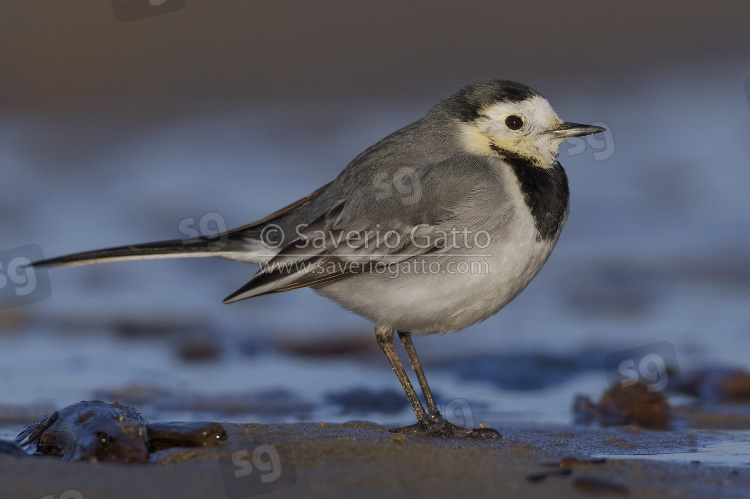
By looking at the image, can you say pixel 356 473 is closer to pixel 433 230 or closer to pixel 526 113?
pixel 433 230

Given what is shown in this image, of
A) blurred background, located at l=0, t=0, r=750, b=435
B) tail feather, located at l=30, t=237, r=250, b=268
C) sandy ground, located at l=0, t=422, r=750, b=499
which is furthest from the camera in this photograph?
blurred background, located at l=0, t=0, r=750, b=435

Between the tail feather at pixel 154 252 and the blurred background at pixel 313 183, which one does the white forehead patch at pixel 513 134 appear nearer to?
the blurred background at pixel 313 183

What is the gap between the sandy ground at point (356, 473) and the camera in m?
4.87

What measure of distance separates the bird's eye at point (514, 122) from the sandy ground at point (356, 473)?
241 centimetres

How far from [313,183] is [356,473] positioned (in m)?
8.49

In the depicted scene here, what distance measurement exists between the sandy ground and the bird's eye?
2.41 m

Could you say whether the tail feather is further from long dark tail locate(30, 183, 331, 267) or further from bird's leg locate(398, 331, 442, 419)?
bird's leg locate(398, 331, 442, 419)

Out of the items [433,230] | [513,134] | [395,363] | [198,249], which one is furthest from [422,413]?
[513,134]

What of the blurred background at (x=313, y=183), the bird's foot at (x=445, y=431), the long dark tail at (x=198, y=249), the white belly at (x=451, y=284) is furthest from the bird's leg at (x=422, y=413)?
the long dark tail at (x=198, y=249)

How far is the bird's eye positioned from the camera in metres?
7.49

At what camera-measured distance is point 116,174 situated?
48.0 feet

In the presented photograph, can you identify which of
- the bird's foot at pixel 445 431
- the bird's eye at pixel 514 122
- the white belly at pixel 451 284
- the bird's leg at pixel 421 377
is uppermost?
the bird's eye at pixel 514 122

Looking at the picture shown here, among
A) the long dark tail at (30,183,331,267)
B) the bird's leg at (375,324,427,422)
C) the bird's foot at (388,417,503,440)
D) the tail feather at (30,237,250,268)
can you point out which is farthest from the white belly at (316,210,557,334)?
the tail feather at (30,237,250,268)

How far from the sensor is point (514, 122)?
7.50m
